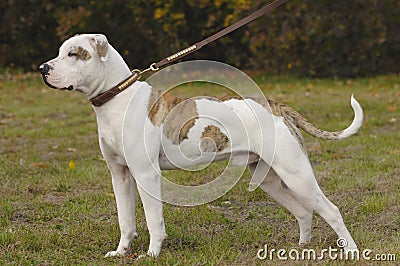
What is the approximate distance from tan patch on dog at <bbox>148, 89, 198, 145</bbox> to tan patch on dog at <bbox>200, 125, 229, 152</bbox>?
0.11m

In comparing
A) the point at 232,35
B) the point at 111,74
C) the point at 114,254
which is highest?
the point at 232,35

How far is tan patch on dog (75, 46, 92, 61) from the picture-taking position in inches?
173

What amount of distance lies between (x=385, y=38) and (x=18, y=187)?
1106cm

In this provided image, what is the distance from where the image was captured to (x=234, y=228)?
5395 mm

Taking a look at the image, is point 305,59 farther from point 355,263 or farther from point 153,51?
point 355,263

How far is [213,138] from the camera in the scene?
4586mm

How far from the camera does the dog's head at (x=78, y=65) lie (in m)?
4.35

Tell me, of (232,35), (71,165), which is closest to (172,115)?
(71,165)

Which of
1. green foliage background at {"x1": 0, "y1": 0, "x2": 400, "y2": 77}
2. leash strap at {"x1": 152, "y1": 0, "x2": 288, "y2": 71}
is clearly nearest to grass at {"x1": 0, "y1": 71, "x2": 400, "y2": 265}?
leash strap at {"x1": 152, "y1": 0, "x2": 288, "y2": 71}

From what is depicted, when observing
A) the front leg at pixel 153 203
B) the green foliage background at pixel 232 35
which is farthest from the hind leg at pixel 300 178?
the green foliage background at pixel 232 35

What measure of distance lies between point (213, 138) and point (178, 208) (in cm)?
142

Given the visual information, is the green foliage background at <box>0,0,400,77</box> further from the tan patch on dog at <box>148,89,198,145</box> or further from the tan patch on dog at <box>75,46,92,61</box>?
the tan patch on dog at <box>75,46,92,61</box>

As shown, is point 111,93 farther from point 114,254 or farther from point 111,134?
point 114,254

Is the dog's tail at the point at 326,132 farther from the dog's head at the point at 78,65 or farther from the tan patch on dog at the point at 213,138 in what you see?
the dog's head at the point at 78,65
